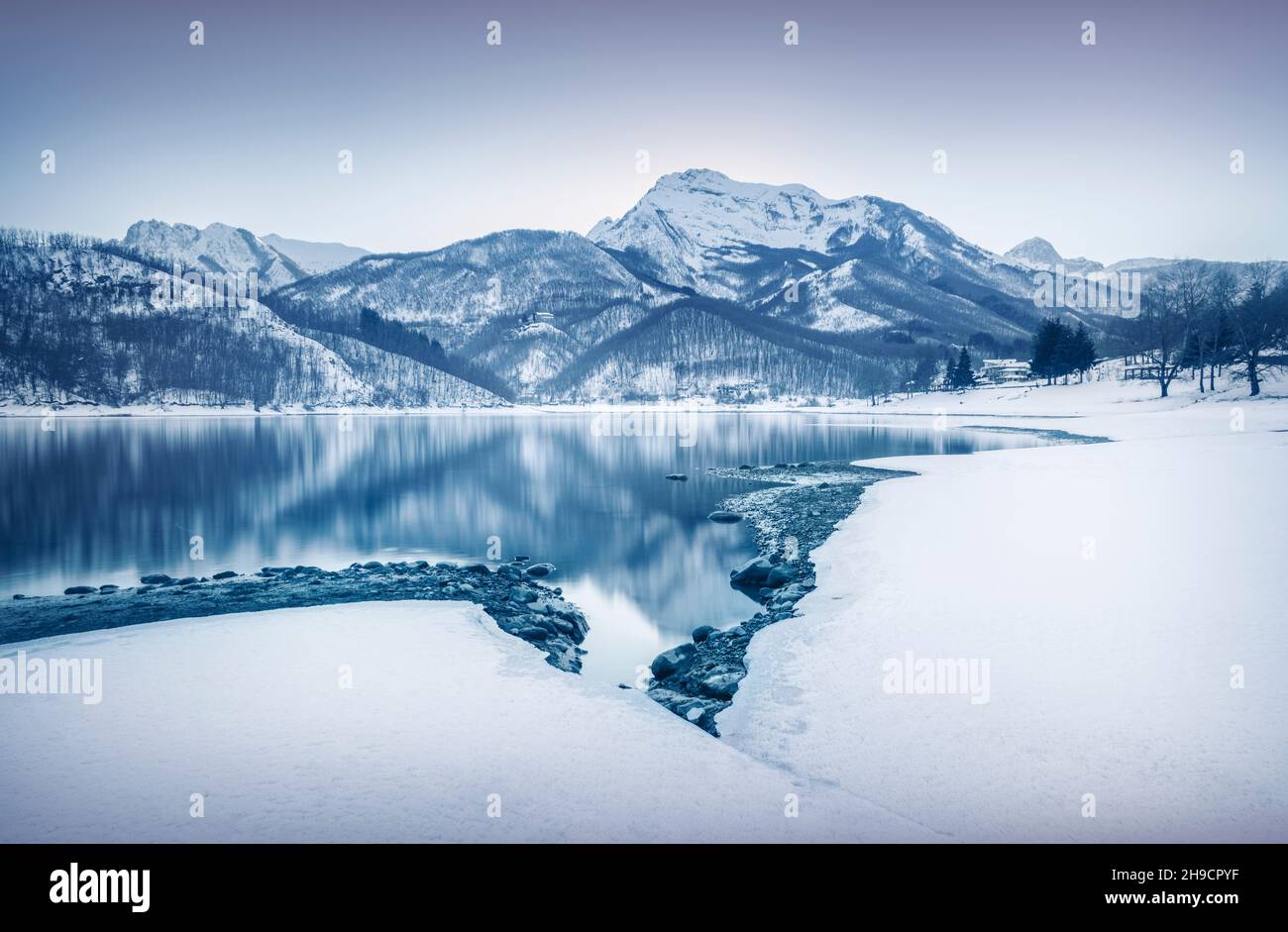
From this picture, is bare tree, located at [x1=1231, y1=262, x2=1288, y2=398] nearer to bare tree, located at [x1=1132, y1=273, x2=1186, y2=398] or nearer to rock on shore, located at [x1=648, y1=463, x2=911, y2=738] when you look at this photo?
bare tree, located at [x1=1132, y1=273, x2=1186, y2=398]

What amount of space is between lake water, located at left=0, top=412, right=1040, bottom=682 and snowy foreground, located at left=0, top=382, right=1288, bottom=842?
4.59 metres

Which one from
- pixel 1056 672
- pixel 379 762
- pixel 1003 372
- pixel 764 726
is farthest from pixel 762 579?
pixel 1003 372

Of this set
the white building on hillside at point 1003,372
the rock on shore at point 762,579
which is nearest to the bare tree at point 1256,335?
the white building on hillside at point 1003,372

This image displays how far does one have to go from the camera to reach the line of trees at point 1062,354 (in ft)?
399

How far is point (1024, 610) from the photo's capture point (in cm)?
1286

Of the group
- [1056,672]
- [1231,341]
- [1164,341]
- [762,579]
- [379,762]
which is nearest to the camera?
[379,762]

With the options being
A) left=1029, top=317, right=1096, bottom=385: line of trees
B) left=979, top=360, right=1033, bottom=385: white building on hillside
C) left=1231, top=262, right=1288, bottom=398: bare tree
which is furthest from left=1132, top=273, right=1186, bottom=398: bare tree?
left=979, top=360, right=1033, bottom=385: white building on hillside

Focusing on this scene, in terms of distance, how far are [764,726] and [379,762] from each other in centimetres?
494

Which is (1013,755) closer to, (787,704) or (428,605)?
(787,704)

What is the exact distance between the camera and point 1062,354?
122562mm

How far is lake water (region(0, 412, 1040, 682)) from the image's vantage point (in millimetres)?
21750

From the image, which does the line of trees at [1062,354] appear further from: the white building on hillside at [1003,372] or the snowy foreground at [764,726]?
the snowy foreground at [764,726]

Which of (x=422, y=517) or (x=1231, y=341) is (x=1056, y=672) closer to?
(x=422, y=517)

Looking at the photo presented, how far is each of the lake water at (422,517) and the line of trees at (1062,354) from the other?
65.0 m
